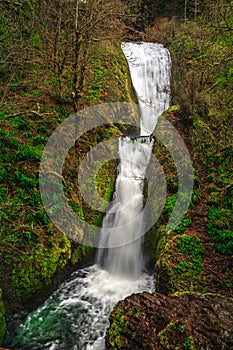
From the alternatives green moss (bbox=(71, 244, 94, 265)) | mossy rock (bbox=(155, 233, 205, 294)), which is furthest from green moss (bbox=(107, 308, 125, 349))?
green moss (bbox=(71, 244, 94, 265))

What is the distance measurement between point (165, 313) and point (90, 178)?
5422 mm

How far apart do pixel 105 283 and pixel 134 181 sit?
3.84 meters

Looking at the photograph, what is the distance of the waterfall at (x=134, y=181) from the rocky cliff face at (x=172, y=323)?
9.85ft

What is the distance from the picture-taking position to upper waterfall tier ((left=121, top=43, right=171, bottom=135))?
557 inches

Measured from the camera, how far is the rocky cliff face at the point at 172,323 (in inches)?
159

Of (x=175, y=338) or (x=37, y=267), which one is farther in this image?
(x=37, y=267)

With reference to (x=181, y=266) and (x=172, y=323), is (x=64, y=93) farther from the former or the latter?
(x=172, y=323)

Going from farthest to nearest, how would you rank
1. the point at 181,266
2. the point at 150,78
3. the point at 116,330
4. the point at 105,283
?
the point at 150,78 < the point at 105,283 < the point at 181,266 < the point at 116,330

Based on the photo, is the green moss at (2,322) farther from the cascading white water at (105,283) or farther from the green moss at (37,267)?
the green moss at (37,267)

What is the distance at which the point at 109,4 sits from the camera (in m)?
7.83

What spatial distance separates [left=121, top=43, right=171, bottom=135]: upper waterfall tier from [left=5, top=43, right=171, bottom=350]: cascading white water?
2.13ft

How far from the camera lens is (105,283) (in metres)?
7.57

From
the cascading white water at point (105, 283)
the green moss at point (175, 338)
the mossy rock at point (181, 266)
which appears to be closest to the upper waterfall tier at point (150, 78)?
the cascading white water at point (105, 283)

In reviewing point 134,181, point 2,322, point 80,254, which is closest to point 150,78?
point 134,181
